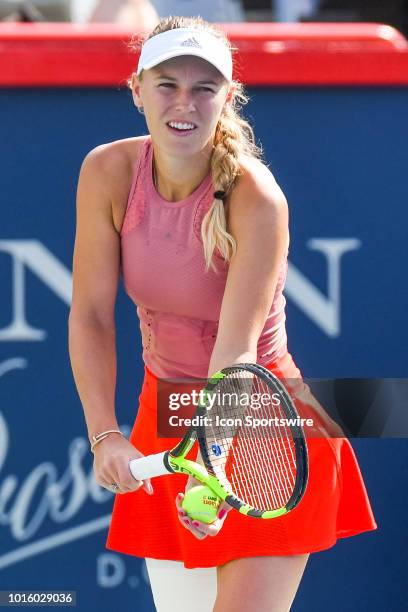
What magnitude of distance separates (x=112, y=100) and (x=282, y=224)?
3.08 ft

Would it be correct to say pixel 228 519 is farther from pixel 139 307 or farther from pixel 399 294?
pixel 399 294

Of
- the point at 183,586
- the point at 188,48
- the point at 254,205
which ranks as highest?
the point at 188,48

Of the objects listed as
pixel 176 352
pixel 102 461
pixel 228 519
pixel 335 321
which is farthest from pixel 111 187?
pixel 335 321

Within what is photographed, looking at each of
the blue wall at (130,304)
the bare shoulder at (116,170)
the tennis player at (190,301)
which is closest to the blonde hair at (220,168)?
the tennis player at (190,301)

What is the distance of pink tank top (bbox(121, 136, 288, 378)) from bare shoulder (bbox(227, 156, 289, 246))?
0.07m

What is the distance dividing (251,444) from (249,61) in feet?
3.60

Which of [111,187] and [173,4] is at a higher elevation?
[173,4]

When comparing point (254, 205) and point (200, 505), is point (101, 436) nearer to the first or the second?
point (200, 505)

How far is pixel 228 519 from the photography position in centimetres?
240

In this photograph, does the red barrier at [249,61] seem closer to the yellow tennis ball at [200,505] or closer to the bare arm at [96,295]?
the bare arm at [96,295]

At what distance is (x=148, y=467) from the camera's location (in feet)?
7.16

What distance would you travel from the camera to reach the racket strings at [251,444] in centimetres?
219

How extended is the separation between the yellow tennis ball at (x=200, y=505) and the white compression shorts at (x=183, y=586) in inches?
15.9

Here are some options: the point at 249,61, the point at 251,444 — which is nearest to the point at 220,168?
the point at 251,444
